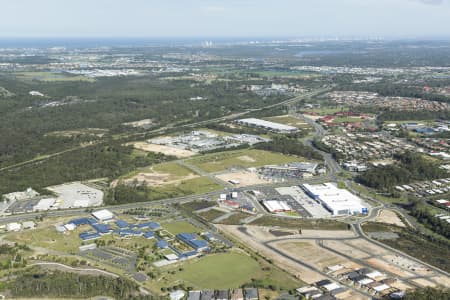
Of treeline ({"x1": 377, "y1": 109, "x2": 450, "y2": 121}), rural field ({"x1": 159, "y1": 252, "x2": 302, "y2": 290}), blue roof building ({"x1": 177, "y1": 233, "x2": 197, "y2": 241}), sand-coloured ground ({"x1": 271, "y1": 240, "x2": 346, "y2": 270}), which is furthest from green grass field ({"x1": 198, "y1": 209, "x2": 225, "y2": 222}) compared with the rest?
treeline ({"x1": 377, "y1": 109, "x2": 450, "y2": 121})

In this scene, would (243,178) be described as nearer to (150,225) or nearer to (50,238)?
(150,225)

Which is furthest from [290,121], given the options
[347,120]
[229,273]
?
[229,273]

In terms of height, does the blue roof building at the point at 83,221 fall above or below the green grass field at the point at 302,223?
above

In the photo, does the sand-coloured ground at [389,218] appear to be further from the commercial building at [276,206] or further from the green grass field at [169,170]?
the green grass field at [169,170]

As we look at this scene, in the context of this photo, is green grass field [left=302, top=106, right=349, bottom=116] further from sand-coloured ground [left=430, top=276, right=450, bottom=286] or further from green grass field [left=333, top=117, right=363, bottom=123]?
sand-coloured ground [left=430, top=276, right=450, bottom=286]

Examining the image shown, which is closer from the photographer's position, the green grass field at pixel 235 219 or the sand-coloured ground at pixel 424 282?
the sand-coloured ground at pixel 424 282

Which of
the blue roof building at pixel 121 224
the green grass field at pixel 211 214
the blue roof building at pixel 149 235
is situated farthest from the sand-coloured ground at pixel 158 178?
the blue roof building at pixel 149 235

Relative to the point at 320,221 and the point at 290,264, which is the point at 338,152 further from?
the point at 290,264
